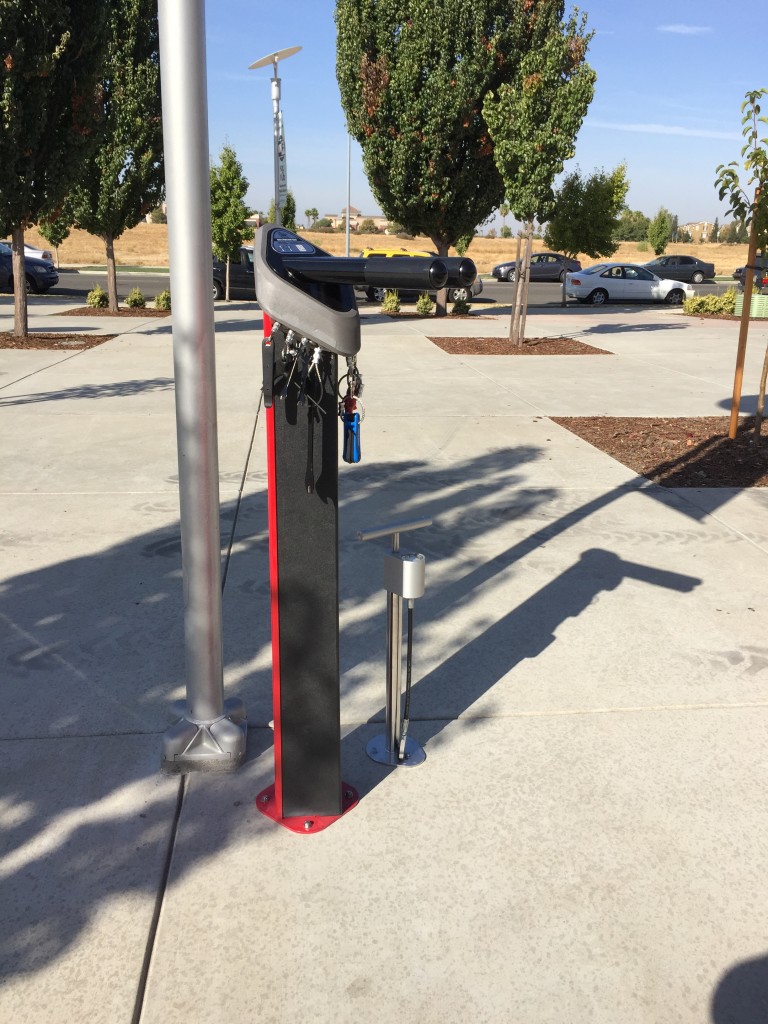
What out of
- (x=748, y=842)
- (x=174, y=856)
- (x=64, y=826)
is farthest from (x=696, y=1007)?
(x=64, y=826)

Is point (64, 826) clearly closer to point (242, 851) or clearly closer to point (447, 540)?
point (242, 851)

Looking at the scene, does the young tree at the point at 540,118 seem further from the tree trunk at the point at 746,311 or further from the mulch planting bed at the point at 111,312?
the mulch planting bed at the point at 111,312

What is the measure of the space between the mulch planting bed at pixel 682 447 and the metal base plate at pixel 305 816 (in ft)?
15.2

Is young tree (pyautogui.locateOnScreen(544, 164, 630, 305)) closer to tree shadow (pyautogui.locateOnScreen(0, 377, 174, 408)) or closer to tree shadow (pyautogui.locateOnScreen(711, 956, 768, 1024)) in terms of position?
tree shadow (pyautogui.locateOnScreen(0, 377, 174, 408))

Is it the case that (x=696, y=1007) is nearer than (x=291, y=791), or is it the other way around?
(x=696, y=1007)

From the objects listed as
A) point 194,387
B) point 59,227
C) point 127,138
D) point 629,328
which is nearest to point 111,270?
point 127,138

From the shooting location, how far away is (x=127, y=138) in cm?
1725

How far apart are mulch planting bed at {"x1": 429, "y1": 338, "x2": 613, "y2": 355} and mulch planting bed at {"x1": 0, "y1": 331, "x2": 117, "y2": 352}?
Result: 229 inches

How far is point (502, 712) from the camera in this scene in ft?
11.5

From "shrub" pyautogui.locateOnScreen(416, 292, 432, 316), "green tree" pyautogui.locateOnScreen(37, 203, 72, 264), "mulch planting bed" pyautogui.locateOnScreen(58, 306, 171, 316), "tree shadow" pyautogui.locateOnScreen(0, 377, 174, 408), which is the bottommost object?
"tree shadow" pyautogui.locateOnScreen(0, 377, 174, 408)

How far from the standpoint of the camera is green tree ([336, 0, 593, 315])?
55.7ft

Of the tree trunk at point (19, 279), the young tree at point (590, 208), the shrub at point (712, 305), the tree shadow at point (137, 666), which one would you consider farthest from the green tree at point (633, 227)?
the tree shadow at point (137, 666)

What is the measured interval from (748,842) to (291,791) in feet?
4.72

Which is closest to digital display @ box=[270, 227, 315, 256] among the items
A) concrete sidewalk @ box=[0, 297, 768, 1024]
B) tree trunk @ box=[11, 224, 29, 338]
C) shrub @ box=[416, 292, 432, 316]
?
concrete sidewalk @ box=[0, 297, 768, 1024]
